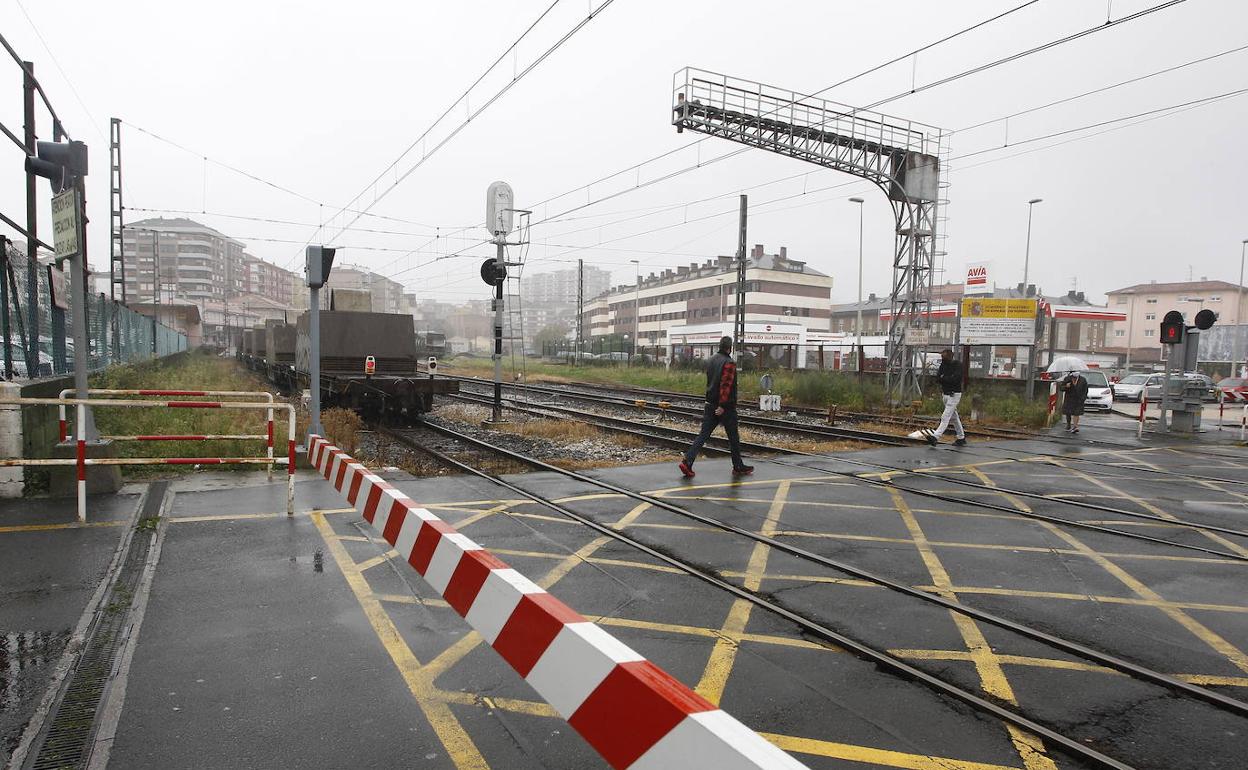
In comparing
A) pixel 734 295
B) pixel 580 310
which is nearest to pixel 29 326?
pixel 580 310

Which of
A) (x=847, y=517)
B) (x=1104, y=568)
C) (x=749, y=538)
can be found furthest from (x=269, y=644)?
(x=1104, y=568)

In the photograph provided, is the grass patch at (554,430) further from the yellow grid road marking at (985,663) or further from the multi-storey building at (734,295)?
the multi-storey building at (734,295)

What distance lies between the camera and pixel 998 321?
19.6 meters

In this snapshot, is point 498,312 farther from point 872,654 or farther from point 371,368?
point 872,654

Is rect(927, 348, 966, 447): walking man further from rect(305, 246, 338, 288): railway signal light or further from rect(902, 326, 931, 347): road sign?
rect(305, 246, 338, 288): railway signal light

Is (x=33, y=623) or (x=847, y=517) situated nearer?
(x=33, y=623)

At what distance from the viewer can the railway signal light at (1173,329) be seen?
15.7 meters

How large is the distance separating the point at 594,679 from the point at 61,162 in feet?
28.1

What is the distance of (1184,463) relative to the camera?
11617mm

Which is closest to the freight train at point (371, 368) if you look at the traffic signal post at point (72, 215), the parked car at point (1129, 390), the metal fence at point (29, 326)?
the metal fence at point (29, 326)

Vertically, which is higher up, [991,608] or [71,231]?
[71,231]

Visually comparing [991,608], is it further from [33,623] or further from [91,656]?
[33,623]

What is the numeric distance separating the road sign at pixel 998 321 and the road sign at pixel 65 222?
19.3m

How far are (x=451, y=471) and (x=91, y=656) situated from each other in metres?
6.22
